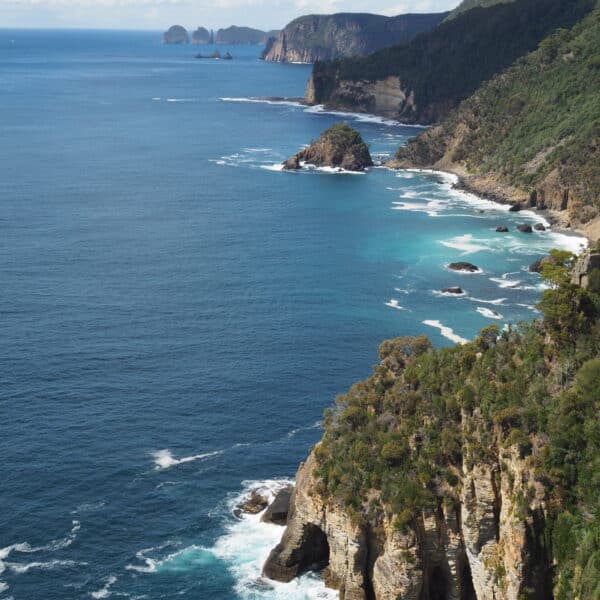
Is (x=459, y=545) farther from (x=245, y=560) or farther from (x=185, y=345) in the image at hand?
(x=185, y=345)

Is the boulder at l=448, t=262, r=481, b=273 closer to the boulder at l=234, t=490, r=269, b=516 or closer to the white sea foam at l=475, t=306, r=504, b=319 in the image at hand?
the white sea foam at l=475, t=306, r=504, b=319

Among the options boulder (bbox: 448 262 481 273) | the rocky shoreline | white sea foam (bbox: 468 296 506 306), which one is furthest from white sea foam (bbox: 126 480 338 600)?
the rocky shoreline

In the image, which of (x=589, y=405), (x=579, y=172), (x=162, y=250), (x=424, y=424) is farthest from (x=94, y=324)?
(x=579, y=172)

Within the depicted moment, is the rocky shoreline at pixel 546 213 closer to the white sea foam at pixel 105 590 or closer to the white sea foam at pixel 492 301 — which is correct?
the white sea foam at pixel 492 301

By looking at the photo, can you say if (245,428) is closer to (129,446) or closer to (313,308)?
(129,446)

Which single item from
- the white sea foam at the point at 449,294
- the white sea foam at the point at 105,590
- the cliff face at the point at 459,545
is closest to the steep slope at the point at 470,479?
the cliff face at the point at 459,545

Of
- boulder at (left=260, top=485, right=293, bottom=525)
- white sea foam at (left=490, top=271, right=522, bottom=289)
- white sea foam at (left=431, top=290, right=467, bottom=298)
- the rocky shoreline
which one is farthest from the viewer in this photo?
the rocky shoreline

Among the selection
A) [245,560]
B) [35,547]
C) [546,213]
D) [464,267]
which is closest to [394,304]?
[464,267]
